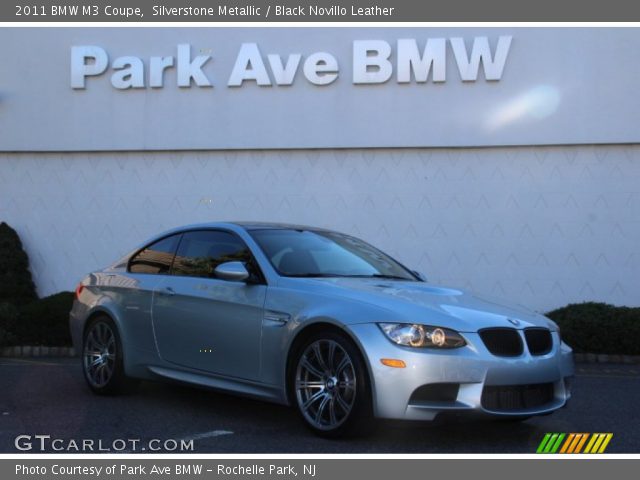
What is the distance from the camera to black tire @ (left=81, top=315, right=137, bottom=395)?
7277mm

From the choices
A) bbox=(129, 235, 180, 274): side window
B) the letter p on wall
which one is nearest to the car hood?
bbox=(129, 235, 180, 274): side window

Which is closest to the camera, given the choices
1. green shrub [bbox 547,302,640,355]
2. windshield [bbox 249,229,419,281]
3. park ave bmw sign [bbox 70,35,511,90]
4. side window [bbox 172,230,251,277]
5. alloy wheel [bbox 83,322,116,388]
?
windshield [bbox 249,229,419,281]

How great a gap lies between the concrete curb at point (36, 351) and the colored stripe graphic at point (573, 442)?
7.54 metres

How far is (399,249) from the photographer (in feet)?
42.8

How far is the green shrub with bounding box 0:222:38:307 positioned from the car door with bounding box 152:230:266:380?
22.8 ft

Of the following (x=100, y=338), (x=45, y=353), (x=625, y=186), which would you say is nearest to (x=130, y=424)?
(x=100, y=338)

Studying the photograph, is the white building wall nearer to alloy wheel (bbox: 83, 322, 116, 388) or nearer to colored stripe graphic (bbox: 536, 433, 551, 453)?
alloy wheel (bbox: 83, 322, 116, 388)

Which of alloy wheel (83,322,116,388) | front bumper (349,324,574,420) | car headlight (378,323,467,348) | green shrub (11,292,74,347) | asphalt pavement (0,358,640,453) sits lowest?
green shrub (11,292,74,347)

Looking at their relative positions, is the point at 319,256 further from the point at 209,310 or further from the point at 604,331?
the point at 604,331

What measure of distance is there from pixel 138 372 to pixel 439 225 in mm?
6959

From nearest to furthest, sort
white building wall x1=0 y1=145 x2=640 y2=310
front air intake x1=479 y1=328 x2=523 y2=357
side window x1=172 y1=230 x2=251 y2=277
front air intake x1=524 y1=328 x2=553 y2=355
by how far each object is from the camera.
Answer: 1. front air intake x1=479 y1=328 x2=523 y2=357
2. front air intake x1=524 y1=328 x2=553 y2=355
3. side window x1=172 y1=230 x2=251 y2=277
4. white building wall x1=0 y1=145 x2=640 y2=310

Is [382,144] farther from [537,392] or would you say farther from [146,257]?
[537,392]

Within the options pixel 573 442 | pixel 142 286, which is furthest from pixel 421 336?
pixel 142 286

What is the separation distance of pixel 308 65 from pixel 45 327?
565 centimetres
